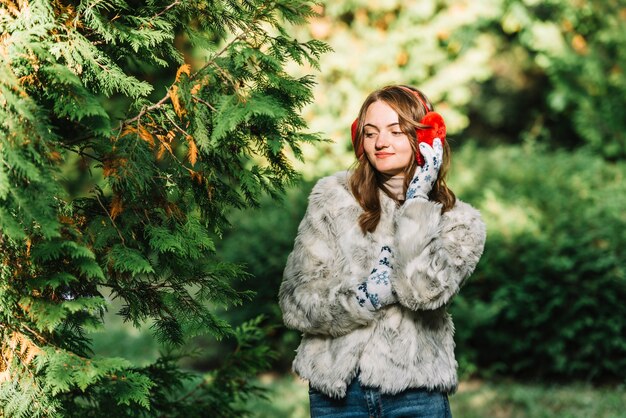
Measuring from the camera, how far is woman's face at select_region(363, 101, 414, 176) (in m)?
2.65

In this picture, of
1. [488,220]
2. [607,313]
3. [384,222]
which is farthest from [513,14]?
[384,222]

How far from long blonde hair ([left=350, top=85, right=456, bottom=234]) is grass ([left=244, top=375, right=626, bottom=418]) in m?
2.92

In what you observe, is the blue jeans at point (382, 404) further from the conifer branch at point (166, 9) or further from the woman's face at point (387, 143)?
the conifer branch at point (166, 9)

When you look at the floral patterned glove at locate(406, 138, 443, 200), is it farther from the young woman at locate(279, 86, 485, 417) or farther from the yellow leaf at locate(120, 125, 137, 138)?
the yellow leaf at locate(120, 125, 137, 138)

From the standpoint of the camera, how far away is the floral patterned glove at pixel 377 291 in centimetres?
247

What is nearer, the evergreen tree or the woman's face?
the evergreen tree

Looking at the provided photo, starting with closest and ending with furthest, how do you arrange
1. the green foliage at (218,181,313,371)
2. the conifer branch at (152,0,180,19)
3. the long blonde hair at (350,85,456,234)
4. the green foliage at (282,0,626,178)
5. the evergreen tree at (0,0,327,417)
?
1. the evergreen tree at (0,0,327,417)
2. the conifer branch at (152,0,180,19)
3. the long blonde hair at (350,85,456,234)
4. the green foliage at (218,181,313,371)
5. the green foliage at (282,0,626,178)

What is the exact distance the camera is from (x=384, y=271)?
2.52 meters

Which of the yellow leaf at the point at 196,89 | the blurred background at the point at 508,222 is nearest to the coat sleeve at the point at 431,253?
the blurred background at the point at 508,222

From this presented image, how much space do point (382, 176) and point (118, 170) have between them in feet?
3.21

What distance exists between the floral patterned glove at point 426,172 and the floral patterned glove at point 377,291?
0.29 metres

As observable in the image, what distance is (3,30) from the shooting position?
7.19 ft

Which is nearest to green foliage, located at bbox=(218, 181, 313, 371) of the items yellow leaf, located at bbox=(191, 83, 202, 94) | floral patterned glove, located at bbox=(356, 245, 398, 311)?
floral patterned glove, located at bbox=(356, 245, 398, 311)

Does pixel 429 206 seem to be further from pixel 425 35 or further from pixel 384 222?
pixel 425 35
